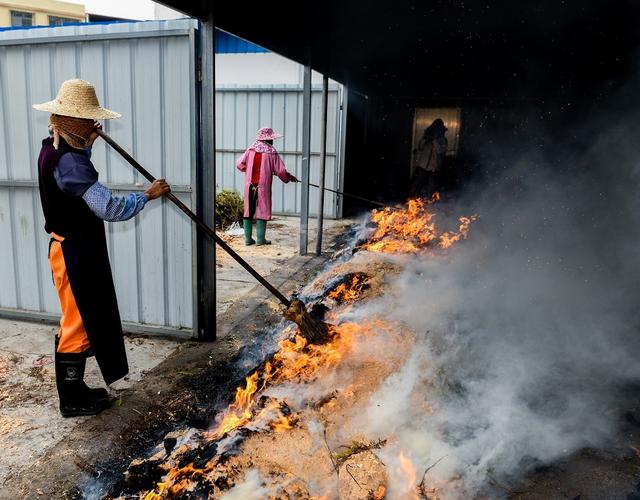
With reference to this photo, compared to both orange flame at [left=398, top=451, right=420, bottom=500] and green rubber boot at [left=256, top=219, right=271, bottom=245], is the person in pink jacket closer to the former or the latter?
green rubber boot at [left=256, top=219, right=271, bottom=245]

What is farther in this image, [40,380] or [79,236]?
[40,380]

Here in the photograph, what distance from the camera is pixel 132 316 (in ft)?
15.4

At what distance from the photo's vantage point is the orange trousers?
3.10 m

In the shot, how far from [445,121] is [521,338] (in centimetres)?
1109

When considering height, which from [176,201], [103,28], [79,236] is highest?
[103,28]

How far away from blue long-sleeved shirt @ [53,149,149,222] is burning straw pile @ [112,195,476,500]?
142 centimetres

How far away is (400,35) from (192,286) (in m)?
5.43

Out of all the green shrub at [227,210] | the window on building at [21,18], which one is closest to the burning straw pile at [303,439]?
the green shrub at [227,210]

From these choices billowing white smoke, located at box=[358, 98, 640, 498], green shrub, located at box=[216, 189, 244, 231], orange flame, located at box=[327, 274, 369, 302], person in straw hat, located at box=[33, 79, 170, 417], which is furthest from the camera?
green shrub, located at box=[216, 189, 244, 231]

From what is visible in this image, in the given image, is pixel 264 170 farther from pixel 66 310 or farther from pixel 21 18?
pixel 21 18

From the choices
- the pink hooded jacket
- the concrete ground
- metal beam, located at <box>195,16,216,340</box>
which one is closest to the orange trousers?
the concrete ground

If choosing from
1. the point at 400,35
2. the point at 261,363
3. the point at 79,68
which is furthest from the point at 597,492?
the point at 400,35

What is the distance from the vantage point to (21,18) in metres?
33.0

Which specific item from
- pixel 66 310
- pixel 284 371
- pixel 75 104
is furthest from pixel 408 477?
pixel 75 104
